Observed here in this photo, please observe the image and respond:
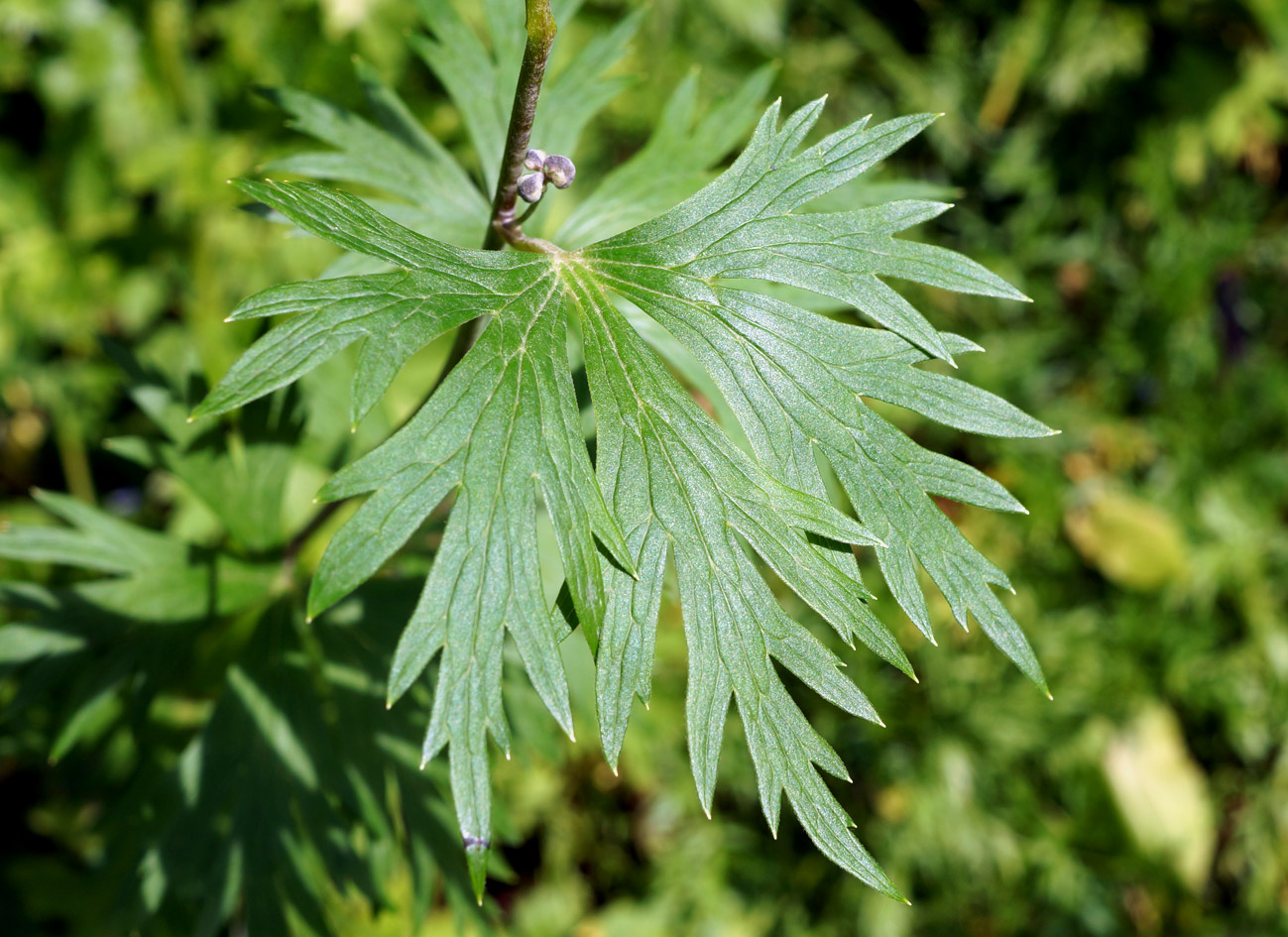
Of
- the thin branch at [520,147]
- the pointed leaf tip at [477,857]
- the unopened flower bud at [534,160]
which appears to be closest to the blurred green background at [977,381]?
the thin branch at [520,147]

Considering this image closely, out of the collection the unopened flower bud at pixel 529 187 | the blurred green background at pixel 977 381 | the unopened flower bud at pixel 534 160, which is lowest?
the blurred green background at pixel 977 381

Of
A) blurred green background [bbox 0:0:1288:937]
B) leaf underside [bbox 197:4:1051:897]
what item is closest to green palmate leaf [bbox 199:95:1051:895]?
leaf underside [bbox 197:4:1051:897]

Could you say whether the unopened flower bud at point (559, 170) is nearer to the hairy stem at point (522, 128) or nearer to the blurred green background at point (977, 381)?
the hairy stem at point (522, 128)

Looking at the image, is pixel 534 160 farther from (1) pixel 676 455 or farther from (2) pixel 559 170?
(1) pixel 676 455

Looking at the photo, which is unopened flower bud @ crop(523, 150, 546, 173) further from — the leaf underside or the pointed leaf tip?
the pointed leaf tip

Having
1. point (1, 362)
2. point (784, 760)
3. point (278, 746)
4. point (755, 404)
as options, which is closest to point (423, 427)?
point (755, 404)
